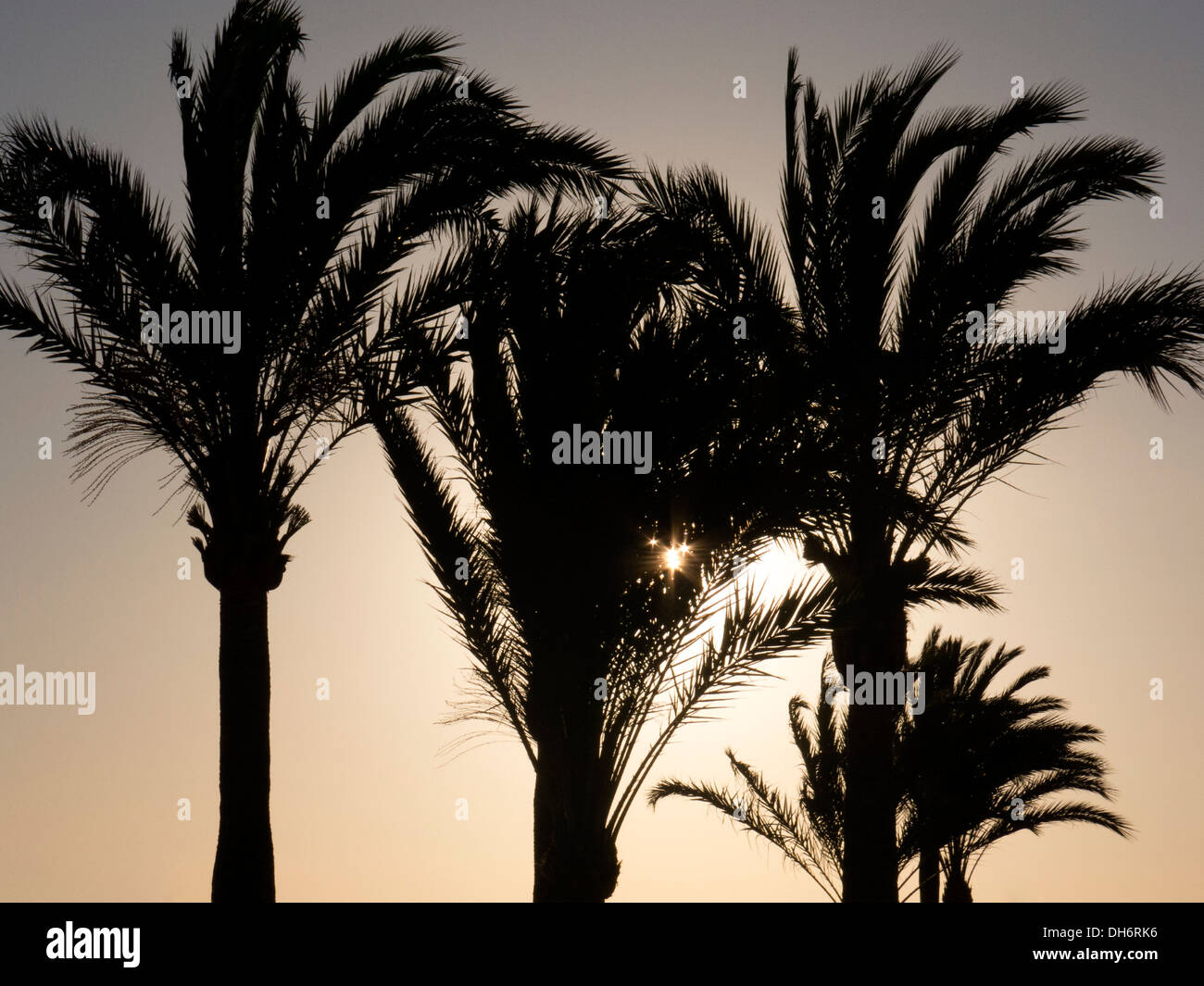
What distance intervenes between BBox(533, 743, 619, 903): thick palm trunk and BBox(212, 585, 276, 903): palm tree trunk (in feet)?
6.87

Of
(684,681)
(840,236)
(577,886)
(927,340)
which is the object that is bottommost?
(577,886)

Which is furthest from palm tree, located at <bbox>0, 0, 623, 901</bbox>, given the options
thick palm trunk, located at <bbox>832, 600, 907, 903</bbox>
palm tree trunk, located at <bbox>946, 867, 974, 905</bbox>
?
palm tree trunk, located at <bbox>946, 867, 974, 905</bbox>

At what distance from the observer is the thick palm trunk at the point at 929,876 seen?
18734mm

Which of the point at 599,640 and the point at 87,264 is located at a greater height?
the point at 87,264

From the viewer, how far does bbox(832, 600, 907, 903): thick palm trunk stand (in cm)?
1127

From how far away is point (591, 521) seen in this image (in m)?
9.18

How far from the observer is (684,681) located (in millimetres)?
9383

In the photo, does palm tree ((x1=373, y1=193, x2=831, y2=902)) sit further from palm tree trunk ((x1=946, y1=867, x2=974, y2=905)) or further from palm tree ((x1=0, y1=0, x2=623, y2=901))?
palm tree trunk ((x1=946, y1=867, x2=974, y2=905))

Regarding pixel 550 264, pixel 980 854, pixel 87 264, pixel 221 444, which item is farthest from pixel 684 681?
pixel 980 854

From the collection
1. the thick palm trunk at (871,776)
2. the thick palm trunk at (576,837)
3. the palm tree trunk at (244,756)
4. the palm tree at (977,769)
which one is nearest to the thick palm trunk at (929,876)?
the palm tree at (977,769)

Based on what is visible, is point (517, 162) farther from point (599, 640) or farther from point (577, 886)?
point (577, 886)

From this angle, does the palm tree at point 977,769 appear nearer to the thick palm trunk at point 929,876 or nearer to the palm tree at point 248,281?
the thick palm trunk at point 929,876

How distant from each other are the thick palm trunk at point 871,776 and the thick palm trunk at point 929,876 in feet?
24.8

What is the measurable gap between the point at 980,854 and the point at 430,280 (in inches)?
578
